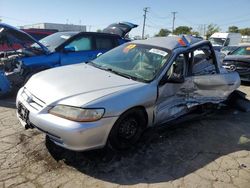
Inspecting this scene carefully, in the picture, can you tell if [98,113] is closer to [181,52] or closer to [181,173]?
[181,173]

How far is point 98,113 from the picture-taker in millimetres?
3215

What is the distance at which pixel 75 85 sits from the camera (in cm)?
362

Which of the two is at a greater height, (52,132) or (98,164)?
(52,132)

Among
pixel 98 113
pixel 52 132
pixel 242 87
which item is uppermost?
pixel 98 113

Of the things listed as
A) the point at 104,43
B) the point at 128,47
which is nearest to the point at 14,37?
the point at 104,43

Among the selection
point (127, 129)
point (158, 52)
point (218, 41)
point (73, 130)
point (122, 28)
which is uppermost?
point (122, 28)

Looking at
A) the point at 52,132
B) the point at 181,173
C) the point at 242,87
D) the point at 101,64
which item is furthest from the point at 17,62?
the point at 242,87

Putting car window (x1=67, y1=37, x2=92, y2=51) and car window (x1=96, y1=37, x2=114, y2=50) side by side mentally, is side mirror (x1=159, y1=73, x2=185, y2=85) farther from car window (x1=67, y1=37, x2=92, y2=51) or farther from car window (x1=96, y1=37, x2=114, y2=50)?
car window (x1=96, y1=37, x2=114, y2=50)

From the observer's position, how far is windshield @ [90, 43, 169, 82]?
4.14 meters

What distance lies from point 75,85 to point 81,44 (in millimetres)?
4094

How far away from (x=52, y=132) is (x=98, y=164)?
76 centimetres

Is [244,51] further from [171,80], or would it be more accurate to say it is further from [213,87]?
[171,80]

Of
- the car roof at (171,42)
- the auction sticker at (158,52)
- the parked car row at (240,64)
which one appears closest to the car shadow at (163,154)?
the auction sticker at (158,52)

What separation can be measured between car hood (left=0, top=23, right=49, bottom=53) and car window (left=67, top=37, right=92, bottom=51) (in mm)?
816
